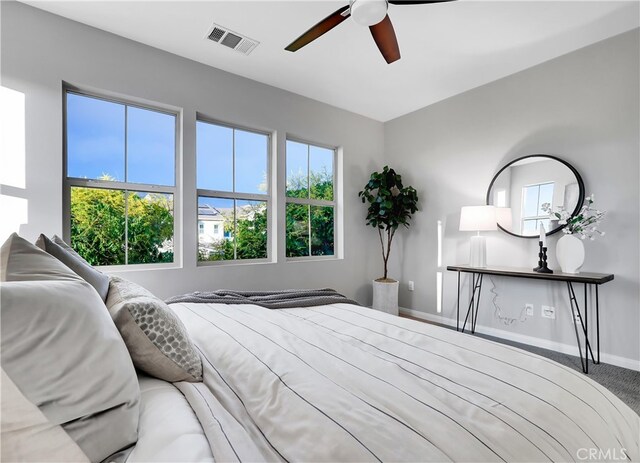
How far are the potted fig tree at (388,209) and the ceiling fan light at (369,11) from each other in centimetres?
240

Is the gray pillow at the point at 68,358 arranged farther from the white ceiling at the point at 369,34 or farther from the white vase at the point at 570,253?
the white vase at the point at 570,253

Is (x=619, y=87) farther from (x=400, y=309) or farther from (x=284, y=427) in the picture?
(x=284, y=427)

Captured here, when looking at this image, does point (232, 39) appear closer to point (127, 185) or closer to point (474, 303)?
point (127, 185)

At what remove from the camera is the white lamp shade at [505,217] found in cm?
322

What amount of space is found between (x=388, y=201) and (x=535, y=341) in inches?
84.7

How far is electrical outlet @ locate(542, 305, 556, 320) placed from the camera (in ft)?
9.91

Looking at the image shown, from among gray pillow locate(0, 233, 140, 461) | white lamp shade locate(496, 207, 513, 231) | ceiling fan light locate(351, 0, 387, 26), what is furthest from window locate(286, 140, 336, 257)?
gray pillow locate(0, 233, 140, 461)

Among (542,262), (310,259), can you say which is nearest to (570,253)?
(542,262)

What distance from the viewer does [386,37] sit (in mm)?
2074

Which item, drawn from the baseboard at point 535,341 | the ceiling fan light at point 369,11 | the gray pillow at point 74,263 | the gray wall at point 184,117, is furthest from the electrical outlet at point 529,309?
the gray pillow at point 74,263

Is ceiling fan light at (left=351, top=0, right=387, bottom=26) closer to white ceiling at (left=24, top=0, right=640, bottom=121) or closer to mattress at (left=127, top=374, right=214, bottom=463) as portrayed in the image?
white ceiling at (left=24, top=0, right=640, bottom=121)

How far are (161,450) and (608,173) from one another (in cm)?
370

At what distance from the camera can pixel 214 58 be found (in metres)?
3.02

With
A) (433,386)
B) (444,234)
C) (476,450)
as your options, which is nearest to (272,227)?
(444,234)
